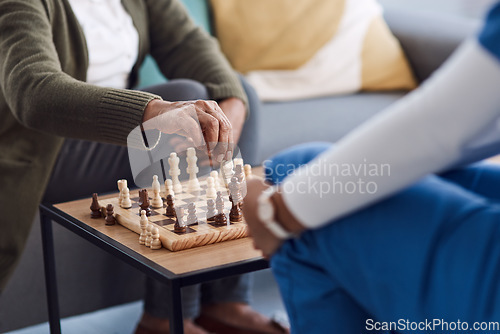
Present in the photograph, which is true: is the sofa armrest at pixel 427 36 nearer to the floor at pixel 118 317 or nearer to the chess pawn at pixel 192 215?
the floor at pixel 118 317

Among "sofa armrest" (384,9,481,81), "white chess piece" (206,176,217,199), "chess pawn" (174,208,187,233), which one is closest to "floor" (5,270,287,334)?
"white chess piece" (206,176,217,199)

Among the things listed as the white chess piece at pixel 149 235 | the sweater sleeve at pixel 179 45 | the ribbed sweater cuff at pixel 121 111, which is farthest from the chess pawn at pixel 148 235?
the sweater sleeve at pixel 179 45

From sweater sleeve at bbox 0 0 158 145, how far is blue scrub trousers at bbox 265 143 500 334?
1.83ft

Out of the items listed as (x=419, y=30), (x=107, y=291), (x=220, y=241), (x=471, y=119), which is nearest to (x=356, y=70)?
(x=419, y=30)

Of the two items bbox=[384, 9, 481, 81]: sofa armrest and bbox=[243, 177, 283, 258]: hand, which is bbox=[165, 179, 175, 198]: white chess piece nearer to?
bbox=[243, 177, 283, 258]: hand

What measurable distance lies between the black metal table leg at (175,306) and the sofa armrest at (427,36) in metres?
1.64

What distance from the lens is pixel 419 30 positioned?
94.1 inches

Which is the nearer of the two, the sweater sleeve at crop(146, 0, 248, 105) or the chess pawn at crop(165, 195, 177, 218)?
the chess pawn at crop(165, 195, 177, 218)

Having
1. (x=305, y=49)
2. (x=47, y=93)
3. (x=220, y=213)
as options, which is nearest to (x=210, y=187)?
(x=220, y=213)

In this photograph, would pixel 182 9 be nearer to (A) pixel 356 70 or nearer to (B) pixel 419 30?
(A) pixel 356 70

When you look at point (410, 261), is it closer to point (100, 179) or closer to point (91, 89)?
point (91, 89)

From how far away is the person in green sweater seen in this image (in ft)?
3.98

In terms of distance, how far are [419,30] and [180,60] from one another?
1018 mm

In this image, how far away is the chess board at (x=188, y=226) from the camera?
40.3 inches
